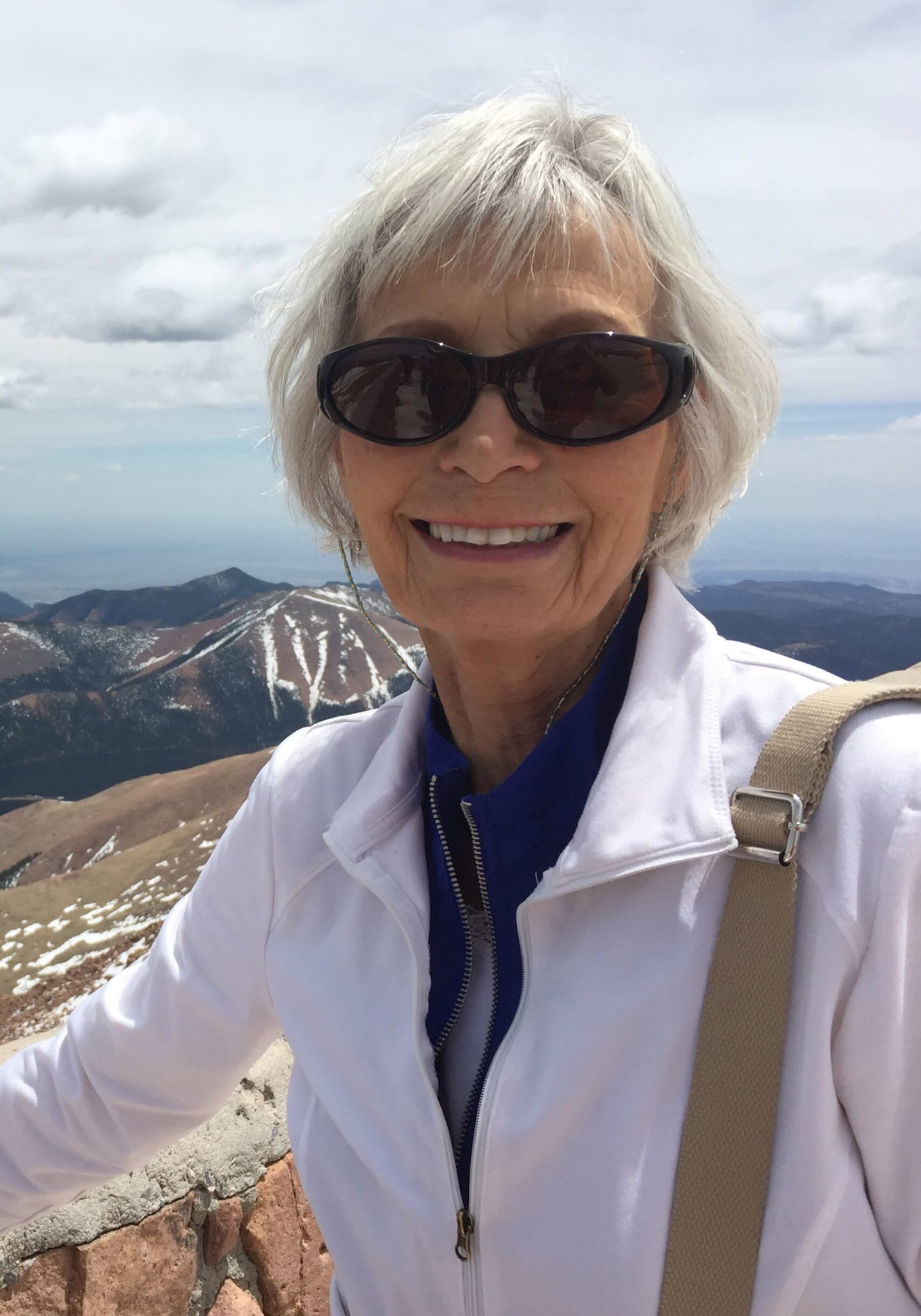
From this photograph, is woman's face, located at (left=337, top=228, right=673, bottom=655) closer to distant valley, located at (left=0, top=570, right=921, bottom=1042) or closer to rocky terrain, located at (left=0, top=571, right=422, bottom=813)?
distant valley, located at (left=0, top=570, right=921, bottom=1042)

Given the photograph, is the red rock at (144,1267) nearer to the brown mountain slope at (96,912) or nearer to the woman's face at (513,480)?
the brown mountain slope at (96,912)

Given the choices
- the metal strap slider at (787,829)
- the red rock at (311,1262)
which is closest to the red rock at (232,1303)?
the red rock at (311,1262)

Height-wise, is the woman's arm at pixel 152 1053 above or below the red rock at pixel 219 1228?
above

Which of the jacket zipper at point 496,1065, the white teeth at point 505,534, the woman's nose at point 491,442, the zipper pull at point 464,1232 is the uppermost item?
the woman's nose at point 491,442

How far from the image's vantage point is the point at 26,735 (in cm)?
1206

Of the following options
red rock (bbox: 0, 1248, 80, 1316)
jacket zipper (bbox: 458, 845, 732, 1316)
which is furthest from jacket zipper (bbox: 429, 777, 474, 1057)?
red rock (bbox: 0, 1248, 80, 1316)

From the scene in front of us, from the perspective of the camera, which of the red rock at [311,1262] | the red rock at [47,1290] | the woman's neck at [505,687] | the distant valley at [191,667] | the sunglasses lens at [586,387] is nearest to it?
the sunglasses lens at [586,387]

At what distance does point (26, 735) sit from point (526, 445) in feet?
39.5

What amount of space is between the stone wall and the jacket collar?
0.75 meters

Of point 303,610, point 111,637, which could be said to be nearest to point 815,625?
point 303,610

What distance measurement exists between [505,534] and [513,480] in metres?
0.08

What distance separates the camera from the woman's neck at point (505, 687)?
5.24 ft

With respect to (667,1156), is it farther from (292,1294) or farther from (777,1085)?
(292,1294)

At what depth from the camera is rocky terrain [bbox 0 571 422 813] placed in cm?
853
